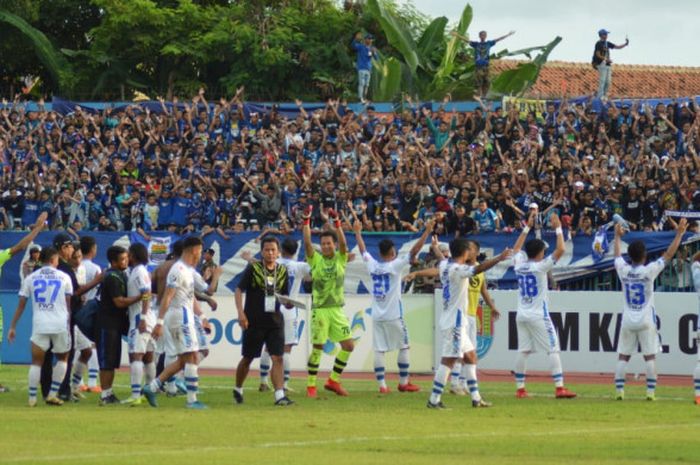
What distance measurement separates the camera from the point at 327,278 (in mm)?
21750

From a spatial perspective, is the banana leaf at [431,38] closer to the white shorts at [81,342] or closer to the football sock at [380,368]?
the football sock at [380,368]

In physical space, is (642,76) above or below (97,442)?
above

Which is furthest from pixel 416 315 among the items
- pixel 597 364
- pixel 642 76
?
pixel 642 76

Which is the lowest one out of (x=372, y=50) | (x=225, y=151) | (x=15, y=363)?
(x=15, y=363)

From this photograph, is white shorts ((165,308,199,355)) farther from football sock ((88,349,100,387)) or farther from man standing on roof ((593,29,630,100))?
man standing on roof ((593,29,630,100))

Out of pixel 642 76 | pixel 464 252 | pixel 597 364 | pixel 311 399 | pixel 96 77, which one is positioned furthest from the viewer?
pixel 642 76

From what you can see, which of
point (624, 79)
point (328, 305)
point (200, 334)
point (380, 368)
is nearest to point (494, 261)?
point (328, 305)

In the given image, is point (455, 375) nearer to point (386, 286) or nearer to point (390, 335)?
point (390, 335)

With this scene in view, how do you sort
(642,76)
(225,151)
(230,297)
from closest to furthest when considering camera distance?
(230,297)
(225,151)
(642,76)

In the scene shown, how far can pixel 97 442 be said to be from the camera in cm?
1546

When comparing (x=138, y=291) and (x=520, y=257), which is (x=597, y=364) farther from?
(x=138, y=291)

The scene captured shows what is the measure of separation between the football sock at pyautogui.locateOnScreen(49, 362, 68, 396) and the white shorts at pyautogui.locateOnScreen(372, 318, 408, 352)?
4976 millimetres

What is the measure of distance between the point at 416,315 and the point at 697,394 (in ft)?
25.8

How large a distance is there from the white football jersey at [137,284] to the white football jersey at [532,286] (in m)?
5.26
